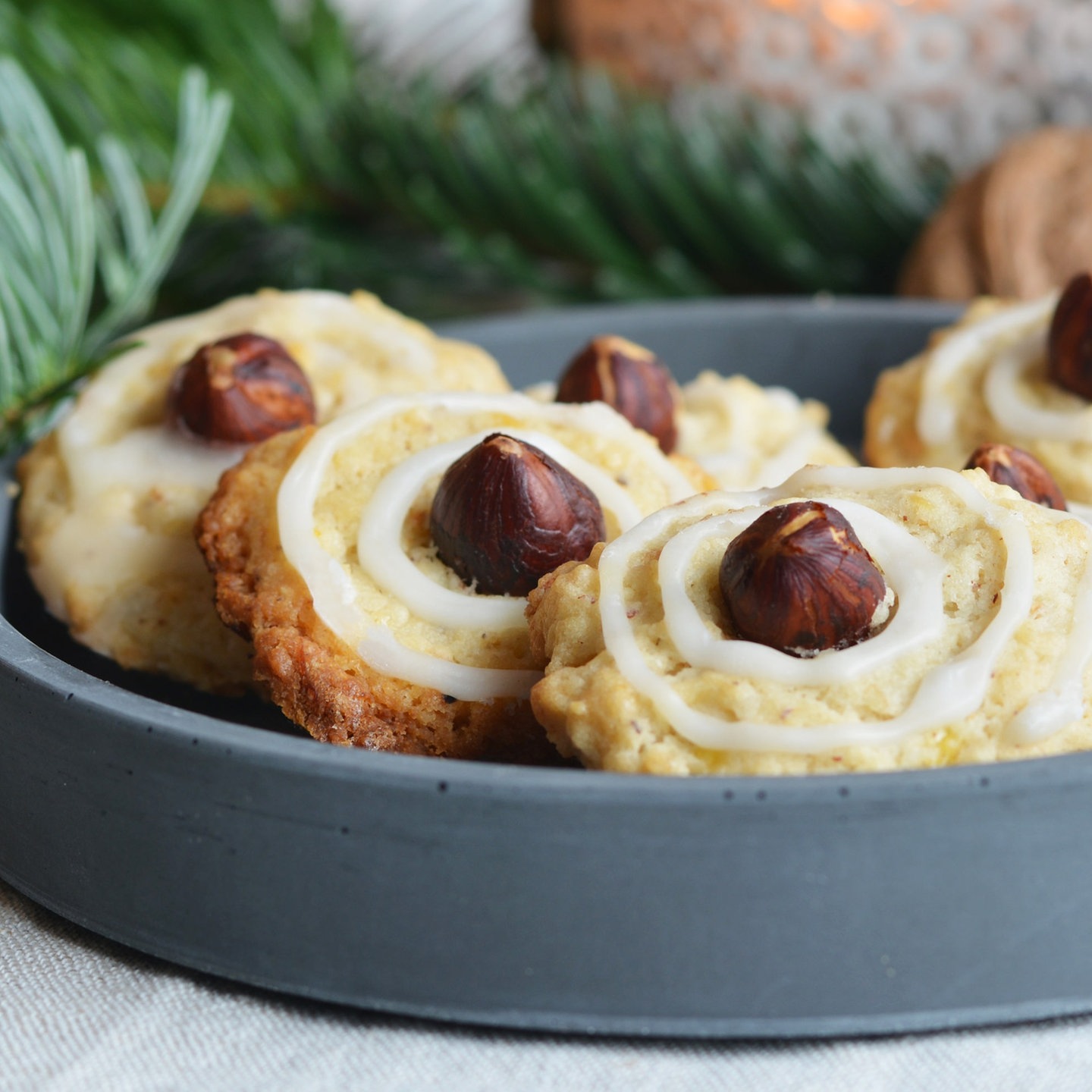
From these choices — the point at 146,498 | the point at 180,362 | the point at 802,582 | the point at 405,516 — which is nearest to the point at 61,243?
the point at 180,362

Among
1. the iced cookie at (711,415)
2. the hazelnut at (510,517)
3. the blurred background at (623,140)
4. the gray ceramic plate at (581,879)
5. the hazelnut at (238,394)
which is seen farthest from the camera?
the blurred background at (623,140)

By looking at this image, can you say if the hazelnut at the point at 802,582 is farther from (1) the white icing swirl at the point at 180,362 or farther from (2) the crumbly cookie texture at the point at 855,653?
(1) the white icing swirl at the point at 180,362

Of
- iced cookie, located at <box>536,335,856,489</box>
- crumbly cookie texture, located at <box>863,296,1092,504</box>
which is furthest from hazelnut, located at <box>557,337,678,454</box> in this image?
crumbly cookie texture, located at <box>863,296,1092,504</box>

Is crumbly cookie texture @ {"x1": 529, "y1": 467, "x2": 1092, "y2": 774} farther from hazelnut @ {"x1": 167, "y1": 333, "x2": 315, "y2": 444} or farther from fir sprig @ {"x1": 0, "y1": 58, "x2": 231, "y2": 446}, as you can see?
fir sprig @ {"x1": 0, "y1": 58, "x2": 231, "y2": 446}

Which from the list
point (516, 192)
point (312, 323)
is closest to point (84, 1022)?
point (312, 323)

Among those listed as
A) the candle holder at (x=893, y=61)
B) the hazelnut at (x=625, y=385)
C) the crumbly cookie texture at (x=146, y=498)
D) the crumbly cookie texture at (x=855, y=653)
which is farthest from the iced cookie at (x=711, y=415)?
the candle holder at (x=893, y=61)

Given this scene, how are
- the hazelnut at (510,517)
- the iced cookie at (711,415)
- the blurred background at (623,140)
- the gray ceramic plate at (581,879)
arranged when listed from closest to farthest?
the gray ceramic plate at (581,879), the hazelnut at (510,517), the iced cookie at (711,415), the blurred background at (623,140)

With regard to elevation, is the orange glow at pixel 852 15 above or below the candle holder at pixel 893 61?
above
